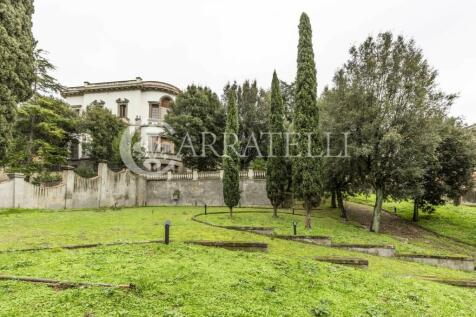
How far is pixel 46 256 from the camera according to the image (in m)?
7.21

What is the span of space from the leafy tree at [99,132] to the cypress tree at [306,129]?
1984 centimetres

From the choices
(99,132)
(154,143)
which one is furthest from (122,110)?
(99,132)

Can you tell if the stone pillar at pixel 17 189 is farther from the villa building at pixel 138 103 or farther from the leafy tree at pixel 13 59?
the villa building at pixel 138 103

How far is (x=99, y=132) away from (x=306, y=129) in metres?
22.6

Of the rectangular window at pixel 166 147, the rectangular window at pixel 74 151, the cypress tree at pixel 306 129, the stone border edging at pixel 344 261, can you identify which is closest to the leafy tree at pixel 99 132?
the rectangular window at pixel 74 151

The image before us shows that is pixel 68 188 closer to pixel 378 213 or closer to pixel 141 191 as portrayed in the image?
pixel 141 191

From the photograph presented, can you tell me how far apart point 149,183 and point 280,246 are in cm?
1961

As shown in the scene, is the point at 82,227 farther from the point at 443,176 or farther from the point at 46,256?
the point at 443,176

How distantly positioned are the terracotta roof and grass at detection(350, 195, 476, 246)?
2703 centimetres

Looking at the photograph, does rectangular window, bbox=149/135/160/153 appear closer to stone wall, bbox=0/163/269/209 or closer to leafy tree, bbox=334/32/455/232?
stone wall, bbox=0/163/269/209

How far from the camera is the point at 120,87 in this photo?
3834 cm

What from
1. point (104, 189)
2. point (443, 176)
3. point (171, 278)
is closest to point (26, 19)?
point (104, 189)

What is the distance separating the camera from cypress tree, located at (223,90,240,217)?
18.4 metres

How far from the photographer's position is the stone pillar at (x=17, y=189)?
1748 centimetres
